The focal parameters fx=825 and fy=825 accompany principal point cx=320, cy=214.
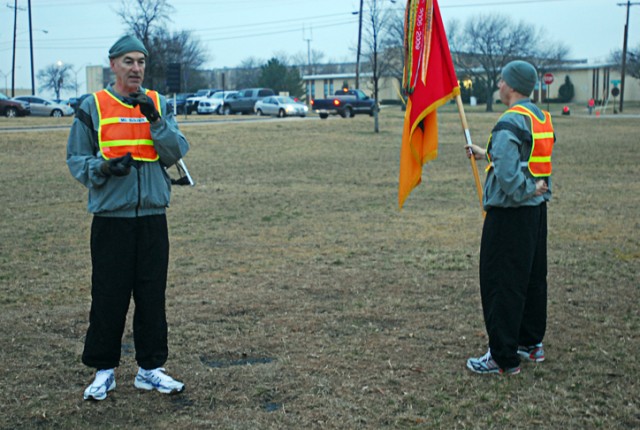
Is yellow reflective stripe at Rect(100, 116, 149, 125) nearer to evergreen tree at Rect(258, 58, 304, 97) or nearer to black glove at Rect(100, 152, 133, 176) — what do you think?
black glove at Rect(100, 152, 133, 176)

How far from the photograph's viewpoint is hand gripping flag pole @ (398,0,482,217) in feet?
18.6

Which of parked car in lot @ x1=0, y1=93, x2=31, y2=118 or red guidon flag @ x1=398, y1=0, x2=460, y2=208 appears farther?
parked car in lot @ x1=0, y1=93, x2=31, y2=118

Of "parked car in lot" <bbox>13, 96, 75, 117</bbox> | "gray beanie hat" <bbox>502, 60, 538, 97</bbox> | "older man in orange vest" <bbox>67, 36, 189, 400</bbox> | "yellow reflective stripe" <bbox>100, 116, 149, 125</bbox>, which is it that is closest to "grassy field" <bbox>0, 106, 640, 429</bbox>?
"older man in orange vest" <bbox>67, 36, 189, 400</bbox>

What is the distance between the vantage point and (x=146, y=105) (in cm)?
434

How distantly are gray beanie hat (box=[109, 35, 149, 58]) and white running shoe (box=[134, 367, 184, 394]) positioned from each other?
1.82 m

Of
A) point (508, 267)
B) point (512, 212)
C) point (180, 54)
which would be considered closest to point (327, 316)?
point (508, 267)

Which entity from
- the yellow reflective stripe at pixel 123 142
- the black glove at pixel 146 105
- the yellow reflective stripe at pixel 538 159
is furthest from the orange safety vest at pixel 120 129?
the yellow reflective stripe at pixel 538 159

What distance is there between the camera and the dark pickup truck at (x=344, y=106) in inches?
1604

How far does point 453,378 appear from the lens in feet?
16.5

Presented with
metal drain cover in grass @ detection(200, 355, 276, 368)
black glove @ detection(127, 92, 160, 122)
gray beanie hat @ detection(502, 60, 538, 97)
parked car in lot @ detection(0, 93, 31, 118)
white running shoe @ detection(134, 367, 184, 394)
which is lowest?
metal drain cover in grass @ detection(200, 355, 276, 368)

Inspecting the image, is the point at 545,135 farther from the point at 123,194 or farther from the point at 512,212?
the point at 123,194

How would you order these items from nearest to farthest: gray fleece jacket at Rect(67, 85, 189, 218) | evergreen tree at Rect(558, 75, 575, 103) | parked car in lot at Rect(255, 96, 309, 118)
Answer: gray fleece jacket at Rect(67, 85, 189, 218) < parked car in lot at Rect(255, 96, 309, 118) < evergreen tree at Rect(558, 75, 575, 103)

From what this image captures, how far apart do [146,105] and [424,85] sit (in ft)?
7.00

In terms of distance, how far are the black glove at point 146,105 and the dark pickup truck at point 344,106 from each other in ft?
116
